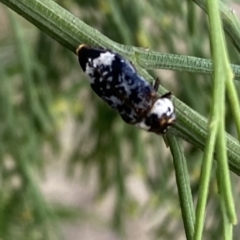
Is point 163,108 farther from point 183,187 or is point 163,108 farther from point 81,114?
point 81,114

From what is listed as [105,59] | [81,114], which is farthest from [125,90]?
[81,114]

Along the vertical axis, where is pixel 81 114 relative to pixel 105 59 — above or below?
above

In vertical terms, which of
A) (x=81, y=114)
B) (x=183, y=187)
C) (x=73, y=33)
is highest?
(x=81, y=114)

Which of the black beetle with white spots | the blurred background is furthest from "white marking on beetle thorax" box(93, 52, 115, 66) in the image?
the blurred background

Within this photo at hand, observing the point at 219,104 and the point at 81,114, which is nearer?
the point at 219,104

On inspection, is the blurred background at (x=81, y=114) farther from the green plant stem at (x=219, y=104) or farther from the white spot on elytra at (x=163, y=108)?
the green plant stem at (x=219, y=104)

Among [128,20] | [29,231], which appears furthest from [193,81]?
[29,231]
